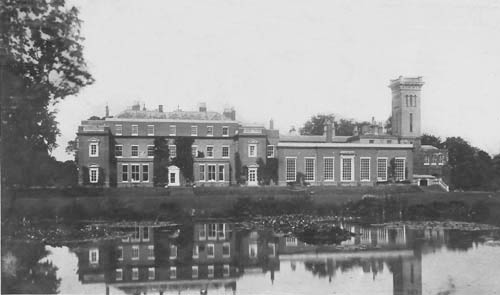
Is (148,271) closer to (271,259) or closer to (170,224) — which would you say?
(271,259)

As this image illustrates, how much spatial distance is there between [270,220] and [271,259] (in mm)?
2964

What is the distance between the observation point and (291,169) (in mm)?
13594

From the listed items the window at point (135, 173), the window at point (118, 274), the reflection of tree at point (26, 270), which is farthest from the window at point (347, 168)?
the reflection of tree at point (26, 270)

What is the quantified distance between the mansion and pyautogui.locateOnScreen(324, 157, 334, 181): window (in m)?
0.03

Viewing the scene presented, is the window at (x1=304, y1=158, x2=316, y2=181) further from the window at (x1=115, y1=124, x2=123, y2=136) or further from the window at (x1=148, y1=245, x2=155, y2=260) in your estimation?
the window at (x1=148, y1=245, x2=155, y2=260)

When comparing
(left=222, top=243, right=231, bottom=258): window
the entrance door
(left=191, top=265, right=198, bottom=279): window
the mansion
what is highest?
the mansion

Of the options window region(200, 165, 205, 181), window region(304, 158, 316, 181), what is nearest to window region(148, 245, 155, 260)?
window region(200, 165, 205, 181)

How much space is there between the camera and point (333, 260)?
9844mm

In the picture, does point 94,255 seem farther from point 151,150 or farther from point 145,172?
point 151,150

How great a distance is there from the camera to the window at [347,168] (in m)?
13.7

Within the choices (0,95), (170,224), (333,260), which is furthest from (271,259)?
(0,95)

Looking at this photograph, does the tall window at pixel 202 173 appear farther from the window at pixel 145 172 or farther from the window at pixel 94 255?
the window at pixel 94 255

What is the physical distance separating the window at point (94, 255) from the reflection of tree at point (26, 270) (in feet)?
2.14

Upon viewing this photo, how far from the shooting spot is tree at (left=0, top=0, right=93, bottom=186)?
342 inches
